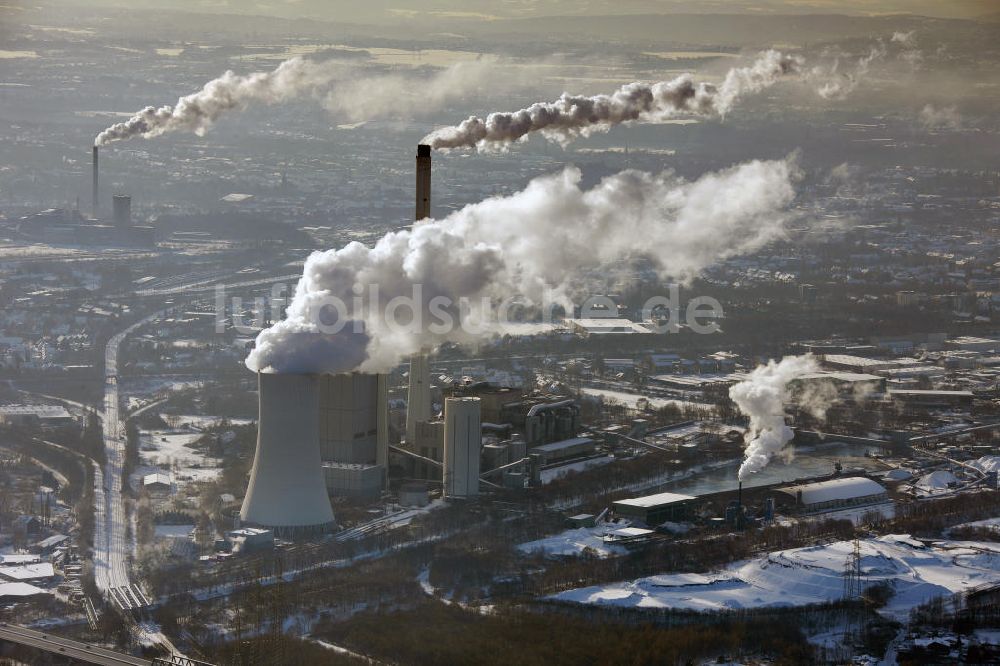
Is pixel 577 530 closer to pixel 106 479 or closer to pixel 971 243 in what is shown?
pixel 106 479

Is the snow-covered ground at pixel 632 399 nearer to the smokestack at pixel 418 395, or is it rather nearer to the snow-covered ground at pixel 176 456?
the smokestack at pixel 418 395

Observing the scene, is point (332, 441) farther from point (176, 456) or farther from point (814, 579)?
point (814, 579)

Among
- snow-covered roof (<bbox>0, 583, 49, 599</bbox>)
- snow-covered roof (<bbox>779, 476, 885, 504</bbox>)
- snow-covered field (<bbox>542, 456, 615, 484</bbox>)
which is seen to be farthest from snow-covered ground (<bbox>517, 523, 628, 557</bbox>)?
snow-covered roof (<bbox>0, 583, 49, 599</bbox>)

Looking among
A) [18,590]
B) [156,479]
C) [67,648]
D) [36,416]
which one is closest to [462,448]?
[156,479]

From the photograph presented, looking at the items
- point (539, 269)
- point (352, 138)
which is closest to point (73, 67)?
point (352, 138)

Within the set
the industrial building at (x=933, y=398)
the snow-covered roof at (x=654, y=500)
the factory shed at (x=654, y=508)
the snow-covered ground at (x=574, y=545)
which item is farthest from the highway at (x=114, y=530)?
the industrial building at (x=933, y=398)

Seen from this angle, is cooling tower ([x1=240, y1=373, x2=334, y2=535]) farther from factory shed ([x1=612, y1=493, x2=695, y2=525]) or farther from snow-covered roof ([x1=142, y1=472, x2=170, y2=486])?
factory shed ([x1=612, y1=493, x2=695, y2=525])

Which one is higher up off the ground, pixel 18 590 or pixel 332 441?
pixel 332 441
